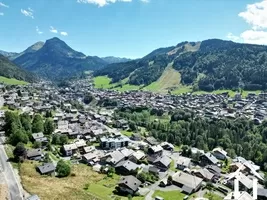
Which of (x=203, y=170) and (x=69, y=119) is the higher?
(x=69, y=119)

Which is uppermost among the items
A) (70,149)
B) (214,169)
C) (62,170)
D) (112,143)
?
(70,149)

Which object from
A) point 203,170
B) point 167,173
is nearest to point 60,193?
point 167,173

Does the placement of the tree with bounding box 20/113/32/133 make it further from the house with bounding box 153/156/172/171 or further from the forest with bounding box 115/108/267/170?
the forest with bounding box 115/108/267/170

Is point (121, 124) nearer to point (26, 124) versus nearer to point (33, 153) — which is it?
point (26, 124)

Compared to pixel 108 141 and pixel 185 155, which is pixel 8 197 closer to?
pixel 108 141

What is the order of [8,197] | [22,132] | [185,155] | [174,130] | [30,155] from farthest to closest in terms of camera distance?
Result: 1. [174,130]
2. [185,155]
3. [22,132]
4. [30,155]
5. [8,197]

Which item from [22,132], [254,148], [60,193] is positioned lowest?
[254,148]

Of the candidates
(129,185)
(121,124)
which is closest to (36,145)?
(129,185)
